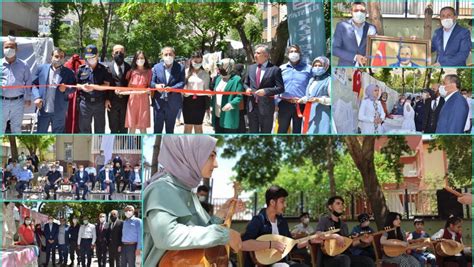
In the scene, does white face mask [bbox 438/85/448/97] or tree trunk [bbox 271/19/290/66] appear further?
white face mask [bbox 438/85/448/97]

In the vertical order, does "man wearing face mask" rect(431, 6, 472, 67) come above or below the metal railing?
above

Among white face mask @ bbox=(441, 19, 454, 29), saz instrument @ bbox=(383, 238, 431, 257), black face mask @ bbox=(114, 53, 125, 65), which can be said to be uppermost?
white face mask @ bbox=(441, 19, 454, 29)

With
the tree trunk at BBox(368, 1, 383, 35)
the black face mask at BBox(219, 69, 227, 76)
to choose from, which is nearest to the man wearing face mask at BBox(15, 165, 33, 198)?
the black face mask at BBox(219, 69, 227, 76)

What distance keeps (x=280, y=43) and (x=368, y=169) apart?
87.3 inches

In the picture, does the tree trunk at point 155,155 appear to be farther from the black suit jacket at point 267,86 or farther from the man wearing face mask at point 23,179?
the man wearing face mask at point 23,179

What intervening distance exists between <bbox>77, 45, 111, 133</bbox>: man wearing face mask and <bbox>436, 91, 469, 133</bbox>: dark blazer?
2.82 metres

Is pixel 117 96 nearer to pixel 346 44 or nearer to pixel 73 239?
pixel 73 239

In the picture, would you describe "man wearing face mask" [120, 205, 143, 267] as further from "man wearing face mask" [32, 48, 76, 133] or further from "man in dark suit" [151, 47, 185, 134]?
"man wearing face mask" [32, 48, 76, 133]

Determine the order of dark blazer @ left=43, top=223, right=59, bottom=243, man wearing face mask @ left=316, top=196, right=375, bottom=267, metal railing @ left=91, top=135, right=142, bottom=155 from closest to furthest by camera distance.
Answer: metal railing @ left=91, top=135, right=142, bottom=155, dark blazer @ left=43, top=223, right=59, bottom=243, man wearing face mask @ left=316, top=196, right=375, bottom=267

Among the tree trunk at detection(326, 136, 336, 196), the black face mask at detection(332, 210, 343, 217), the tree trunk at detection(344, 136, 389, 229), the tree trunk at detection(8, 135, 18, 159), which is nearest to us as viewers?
the tree trunk at detection(8, 135, 18, 159)

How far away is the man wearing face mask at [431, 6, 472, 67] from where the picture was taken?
668cm

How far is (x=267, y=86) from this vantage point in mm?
6734

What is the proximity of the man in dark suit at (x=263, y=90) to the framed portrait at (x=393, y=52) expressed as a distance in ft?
2.60

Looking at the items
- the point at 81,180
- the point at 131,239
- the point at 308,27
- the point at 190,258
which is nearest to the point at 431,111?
the point at 308,27
